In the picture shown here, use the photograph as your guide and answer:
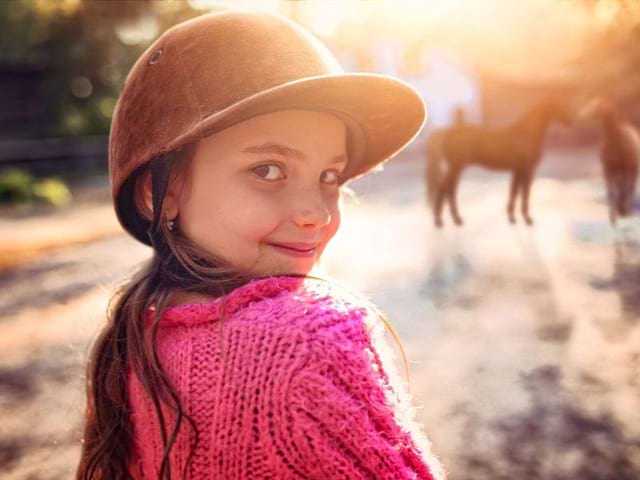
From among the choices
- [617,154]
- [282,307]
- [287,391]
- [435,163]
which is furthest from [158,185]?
[435,163]

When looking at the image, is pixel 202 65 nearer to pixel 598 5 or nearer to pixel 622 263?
pixel 598 5

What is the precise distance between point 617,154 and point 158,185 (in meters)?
6.46

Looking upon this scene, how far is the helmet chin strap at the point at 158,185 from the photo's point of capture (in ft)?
3.97

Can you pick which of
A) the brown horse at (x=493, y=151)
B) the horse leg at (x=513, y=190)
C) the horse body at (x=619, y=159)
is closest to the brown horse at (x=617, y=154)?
the horse body at (x=619, y=159)

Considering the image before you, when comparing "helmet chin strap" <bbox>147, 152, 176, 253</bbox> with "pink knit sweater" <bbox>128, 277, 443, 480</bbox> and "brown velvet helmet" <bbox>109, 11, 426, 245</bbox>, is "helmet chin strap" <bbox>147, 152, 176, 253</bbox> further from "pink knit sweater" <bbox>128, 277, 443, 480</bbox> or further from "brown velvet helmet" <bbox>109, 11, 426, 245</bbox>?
"pink knit sweater" <bbox>128, 277, 443, 480</bbox>

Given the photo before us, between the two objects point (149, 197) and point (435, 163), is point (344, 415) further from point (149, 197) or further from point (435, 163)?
point (435, 163)

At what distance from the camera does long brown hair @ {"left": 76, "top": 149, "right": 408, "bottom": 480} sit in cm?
104

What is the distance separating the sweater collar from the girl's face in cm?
16

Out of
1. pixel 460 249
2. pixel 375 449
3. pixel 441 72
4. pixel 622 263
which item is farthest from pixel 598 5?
pixel 441 72

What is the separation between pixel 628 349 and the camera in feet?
11.6

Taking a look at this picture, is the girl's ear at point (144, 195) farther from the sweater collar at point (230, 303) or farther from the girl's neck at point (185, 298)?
the sweater collar at point (230, 303)

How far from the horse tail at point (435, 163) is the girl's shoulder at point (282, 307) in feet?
22.2

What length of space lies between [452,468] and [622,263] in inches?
141

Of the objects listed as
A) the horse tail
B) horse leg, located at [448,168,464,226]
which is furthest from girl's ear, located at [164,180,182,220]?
the horse tail
